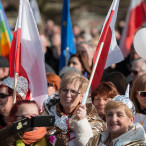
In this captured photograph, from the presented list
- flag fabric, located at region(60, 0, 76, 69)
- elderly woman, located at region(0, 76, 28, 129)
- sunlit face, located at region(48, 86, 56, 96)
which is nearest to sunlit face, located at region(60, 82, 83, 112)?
elderly woman, located at region(0, 76, 28, 129)

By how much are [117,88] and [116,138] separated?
1.72m

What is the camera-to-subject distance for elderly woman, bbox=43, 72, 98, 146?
4.76 meters

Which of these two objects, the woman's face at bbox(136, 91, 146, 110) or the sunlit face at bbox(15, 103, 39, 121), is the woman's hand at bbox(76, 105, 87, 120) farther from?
the woman's face at bbox(136, 91, 146, 110)

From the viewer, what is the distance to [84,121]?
4379 millimetres

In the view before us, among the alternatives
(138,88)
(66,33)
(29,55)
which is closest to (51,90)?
(29,55)

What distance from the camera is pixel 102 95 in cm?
541

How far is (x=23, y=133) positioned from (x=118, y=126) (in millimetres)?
876

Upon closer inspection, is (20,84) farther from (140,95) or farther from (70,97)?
(140,95)

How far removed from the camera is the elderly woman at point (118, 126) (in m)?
4.18

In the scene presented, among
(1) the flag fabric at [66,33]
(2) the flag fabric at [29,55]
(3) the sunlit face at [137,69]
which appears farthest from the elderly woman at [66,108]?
(1) the flag fabric at [66,33]

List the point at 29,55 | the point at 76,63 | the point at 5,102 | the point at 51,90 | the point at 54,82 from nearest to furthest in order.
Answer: the point at 5,102 → the point at 29,55 → the point at 51,90 → the point at 54,82 → the point at 76,63

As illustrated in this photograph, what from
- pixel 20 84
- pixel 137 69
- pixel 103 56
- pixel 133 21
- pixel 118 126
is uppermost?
pixel 133 21

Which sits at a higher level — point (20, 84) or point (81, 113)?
point (20, 84)

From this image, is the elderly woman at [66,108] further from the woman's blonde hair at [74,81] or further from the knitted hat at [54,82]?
the knitted hat at [54,82]
